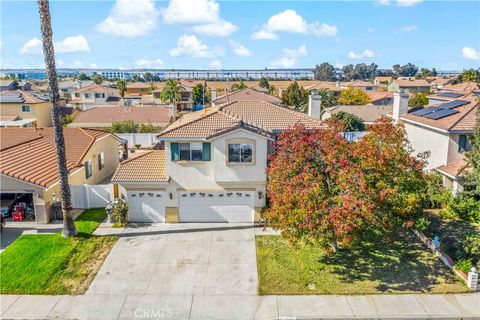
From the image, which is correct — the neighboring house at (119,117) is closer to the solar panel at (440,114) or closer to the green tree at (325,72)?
the solar panel at (440,114)

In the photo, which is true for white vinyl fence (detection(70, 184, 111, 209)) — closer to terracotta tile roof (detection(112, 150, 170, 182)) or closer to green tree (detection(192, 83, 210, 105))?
terracotta tile roof (detection(112, 150, 170, 182))

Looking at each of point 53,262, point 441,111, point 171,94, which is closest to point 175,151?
point 53,262

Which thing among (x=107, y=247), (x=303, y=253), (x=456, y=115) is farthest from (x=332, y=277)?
(x=456, y=115)

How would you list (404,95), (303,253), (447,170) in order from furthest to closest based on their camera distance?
(404,95), (447,170), (303,253)

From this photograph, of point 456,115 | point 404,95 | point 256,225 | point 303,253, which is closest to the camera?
point 303,253

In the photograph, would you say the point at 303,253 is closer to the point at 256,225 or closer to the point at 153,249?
the point at 256,225

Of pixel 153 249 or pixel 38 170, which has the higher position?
pixel 38 170

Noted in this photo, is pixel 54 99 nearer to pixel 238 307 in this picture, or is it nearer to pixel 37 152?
pixel 37 152

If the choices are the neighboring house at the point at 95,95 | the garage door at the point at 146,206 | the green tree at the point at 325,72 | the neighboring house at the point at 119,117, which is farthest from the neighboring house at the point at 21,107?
the green tree at the point at 325,72

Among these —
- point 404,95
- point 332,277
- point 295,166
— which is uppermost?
point 404,95
